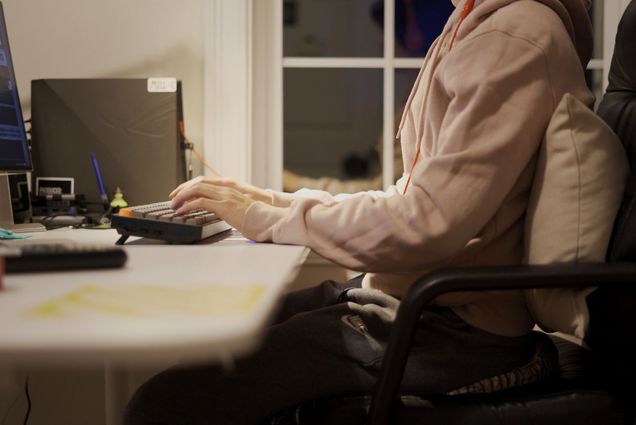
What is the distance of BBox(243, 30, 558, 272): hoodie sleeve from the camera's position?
832 millimetres

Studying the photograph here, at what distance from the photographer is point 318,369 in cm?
86

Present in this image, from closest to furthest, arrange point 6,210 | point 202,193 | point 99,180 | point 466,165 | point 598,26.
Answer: point 466,165 < point 202,193 < point 6,210 < point 99,180 < point 598,26

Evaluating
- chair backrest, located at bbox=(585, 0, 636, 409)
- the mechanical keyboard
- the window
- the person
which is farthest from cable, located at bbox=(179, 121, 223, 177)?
chair backrest, located at bbox=(585, 0, 636, 409)

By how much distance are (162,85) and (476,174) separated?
3.67ft

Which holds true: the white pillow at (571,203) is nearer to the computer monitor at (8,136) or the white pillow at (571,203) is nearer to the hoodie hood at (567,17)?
the hoodie hood at (567,17)

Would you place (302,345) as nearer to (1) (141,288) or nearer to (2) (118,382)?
(1) (141,288)

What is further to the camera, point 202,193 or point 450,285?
point 202,193

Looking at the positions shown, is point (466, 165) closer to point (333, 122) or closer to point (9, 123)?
point (9, 123)

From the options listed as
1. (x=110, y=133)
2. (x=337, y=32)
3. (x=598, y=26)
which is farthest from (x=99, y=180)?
(x=598, y=26)

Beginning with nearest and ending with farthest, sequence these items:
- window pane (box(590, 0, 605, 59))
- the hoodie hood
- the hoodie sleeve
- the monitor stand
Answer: the hoodie sleeve → the hoodie hood → the monitor stand → window pane (box(590, 0, 605, 59))

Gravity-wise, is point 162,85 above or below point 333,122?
above

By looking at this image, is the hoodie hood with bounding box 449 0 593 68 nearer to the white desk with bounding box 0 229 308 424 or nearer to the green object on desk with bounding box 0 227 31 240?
the white desk with bounding box 0 229 308 424

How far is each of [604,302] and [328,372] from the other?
367 millimetres

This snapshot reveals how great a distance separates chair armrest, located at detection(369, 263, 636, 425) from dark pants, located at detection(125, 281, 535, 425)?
0.39 feet
